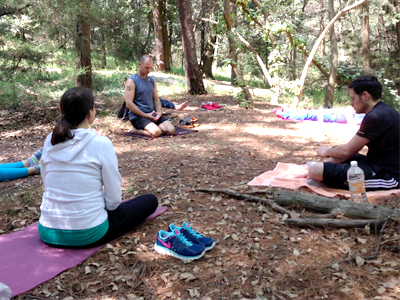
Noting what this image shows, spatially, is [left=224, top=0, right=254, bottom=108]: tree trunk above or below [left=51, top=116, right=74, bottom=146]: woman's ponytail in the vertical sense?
above

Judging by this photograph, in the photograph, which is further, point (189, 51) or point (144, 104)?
point (189, 51)

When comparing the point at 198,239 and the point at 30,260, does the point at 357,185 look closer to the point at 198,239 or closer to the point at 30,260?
the point at 198,239

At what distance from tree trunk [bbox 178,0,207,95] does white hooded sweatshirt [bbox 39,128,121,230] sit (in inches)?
341

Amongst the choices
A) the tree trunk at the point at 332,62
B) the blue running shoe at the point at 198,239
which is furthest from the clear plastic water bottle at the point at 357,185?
the tree trunk at the point at 332,62

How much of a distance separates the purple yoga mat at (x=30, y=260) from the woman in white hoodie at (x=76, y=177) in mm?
88

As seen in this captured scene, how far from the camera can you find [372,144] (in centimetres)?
380

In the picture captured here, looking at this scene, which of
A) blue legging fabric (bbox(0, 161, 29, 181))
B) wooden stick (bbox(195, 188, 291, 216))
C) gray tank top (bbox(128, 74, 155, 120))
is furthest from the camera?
gray tank top (bbox(128, 74, 155, 120))

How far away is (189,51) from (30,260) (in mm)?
9239

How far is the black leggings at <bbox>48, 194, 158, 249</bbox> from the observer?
115 inches

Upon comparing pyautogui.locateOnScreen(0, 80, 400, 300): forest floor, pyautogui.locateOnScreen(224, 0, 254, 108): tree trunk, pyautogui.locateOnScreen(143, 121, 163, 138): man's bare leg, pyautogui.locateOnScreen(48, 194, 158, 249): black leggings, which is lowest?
pyautogui.locateOnScreen(0, 80, 400, 300): forest floor

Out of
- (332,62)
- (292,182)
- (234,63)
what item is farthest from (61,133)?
(332,62)

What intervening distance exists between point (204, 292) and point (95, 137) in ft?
4.36

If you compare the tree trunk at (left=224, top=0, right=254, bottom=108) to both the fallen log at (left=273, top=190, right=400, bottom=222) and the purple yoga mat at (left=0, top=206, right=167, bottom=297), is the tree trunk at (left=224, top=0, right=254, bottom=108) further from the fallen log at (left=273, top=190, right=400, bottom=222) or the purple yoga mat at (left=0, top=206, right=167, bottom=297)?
the purple yoga mat at (left=0, top=206, right=167, bottom=297)

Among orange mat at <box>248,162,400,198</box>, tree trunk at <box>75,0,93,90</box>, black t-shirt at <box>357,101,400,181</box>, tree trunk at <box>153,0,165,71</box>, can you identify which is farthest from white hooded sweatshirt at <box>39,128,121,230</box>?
tree trunk at <box>153,0,165,71</box>
